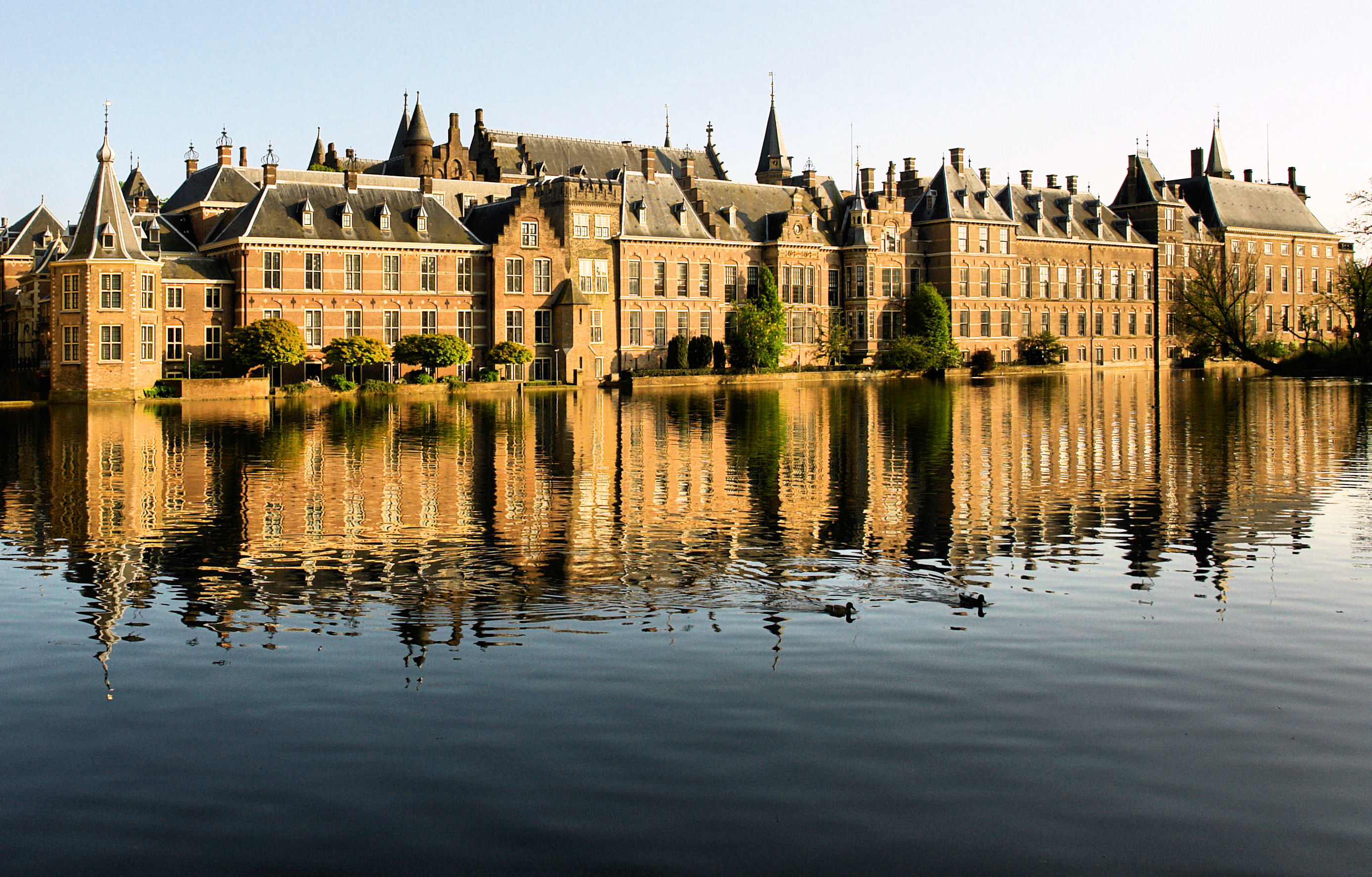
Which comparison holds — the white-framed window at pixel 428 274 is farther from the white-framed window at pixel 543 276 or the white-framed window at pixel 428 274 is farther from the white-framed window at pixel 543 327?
the white-framed window at pixel 543 327

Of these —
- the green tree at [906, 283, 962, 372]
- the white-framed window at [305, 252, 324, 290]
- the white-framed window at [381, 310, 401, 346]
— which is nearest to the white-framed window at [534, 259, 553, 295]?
the white-framed window at [381, 310, 401, 346]

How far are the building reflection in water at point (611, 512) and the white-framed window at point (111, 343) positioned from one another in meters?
16.8

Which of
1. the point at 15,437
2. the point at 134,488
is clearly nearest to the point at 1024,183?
the point at 15,437

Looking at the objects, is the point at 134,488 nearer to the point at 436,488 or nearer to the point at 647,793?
the point at 436,488

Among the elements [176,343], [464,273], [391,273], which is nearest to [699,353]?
[464,273]

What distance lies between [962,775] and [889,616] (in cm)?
501

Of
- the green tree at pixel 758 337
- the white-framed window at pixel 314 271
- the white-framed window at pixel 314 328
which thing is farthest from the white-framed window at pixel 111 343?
the green tree at pixel 758 337

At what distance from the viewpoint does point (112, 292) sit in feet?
205

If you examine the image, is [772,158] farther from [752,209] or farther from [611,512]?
[611,512]

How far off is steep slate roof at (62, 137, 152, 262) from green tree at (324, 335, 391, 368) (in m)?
11.0

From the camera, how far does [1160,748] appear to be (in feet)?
32.9

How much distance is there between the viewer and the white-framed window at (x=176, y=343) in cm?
7038

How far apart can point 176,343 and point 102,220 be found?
9.20 meters

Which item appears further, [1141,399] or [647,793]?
[1141,399]
